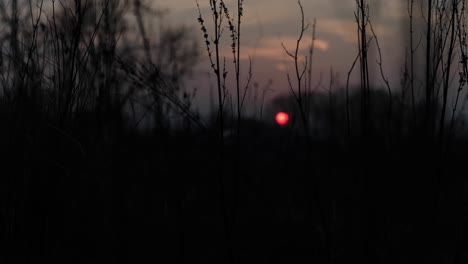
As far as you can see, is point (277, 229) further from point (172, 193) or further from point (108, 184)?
point (108, 184)

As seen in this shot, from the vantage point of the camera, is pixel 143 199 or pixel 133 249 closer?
pixel 133 249

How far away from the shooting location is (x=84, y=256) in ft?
9.30

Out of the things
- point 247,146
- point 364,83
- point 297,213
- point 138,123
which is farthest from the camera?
point 247,146

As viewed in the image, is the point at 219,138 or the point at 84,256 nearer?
the point at 219,138

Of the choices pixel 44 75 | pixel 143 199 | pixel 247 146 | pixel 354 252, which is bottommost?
pixel 354 252

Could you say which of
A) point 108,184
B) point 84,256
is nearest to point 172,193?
point 108,184

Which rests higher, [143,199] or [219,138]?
[219,138]

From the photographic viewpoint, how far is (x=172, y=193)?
10.0 ft

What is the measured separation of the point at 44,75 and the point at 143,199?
106 cm

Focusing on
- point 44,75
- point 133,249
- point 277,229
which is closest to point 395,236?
point 277,229

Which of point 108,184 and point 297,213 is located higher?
point 108,184

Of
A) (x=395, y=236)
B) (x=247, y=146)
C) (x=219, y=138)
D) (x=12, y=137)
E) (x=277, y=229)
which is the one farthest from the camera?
(x=247, y=146)

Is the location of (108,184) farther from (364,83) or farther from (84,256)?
(364,83)

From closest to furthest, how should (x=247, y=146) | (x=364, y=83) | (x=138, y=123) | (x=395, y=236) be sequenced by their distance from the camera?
(x=364, y=83), (x=395, y=236), (x=138, y=123), (x=247, y=146)
